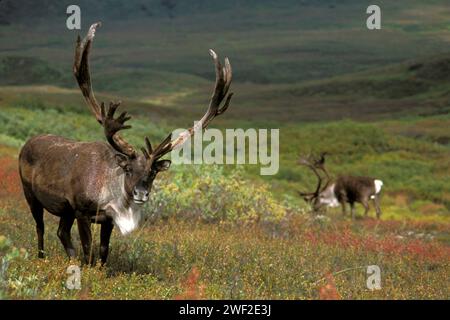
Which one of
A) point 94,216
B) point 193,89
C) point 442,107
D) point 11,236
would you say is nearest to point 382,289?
point 94,216

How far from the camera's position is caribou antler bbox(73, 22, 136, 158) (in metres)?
9.19

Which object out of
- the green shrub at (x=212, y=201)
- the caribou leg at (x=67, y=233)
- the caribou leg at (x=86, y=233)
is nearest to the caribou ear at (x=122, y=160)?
the caribou leg at (x=86, y=233)

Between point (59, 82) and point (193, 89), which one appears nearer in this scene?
point (59, 82)

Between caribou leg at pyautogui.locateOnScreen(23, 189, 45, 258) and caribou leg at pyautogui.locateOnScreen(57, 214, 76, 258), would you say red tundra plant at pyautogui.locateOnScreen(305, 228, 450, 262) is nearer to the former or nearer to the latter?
caribou leg at pyautogui.locateOnScreen(57, 214, 76, 258)

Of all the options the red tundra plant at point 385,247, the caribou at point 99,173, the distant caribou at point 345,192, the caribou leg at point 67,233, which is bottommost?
the distant caribou at point 345,192

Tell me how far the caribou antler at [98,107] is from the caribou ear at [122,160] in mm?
75

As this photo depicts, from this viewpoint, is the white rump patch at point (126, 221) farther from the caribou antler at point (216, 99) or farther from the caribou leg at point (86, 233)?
the caribou antler at point (216, 99)

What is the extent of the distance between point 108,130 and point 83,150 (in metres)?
0.76

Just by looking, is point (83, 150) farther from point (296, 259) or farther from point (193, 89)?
point (193, 89)

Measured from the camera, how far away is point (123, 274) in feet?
31.8

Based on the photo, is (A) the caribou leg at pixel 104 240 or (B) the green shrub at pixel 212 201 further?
(B) the green shrub at pixel 212 201

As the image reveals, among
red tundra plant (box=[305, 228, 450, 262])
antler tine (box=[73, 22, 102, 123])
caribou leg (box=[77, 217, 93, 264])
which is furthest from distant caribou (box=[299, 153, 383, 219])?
caribou leg (box=[77, 217, 93, 264])

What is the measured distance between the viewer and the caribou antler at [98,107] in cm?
919

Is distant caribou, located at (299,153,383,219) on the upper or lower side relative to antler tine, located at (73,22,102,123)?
lower
